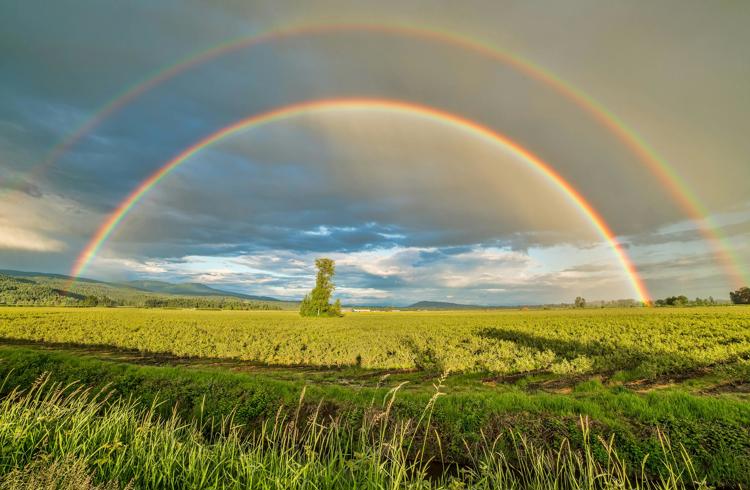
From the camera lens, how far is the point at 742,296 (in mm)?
186000

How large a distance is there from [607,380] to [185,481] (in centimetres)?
2259

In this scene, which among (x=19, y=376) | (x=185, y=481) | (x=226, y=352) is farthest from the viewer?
(x=226, y=352)

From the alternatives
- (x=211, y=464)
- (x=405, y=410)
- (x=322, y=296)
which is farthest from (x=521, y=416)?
(x=322, y=296)

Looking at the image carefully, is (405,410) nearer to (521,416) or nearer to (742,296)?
(521,416)

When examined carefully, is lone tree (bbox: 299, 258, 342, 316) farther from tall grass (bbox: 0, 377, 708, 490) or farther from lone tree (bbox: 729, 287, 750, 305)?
lone tree (bbox: 729, 287, 750, 305)

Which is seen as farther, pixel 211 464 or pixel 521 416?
pixel 521 416

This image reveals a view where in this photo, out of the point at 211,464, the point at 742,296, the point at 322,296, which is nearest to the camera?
the point at 211,464

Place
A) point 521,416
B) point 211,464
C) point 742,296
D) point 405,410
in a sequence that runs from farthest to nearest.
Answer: point 742,296, point 405,410, point 521,416, point 211,464

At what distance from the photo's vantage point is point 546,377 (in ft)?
71.3

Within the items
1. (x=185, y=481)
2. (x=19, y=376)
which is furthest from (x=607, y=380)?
(x=19, y=376)

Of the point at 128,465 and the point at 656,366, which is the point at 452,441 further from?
the point at 656,366

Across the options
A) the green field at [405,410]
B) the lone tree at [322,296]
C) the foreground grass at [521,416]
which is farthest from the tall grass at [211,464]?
the lone tree at [322,296]

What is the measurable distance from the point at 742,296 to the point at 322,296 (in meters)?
211

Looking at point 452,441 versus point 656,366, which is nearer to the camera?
point 452,441
